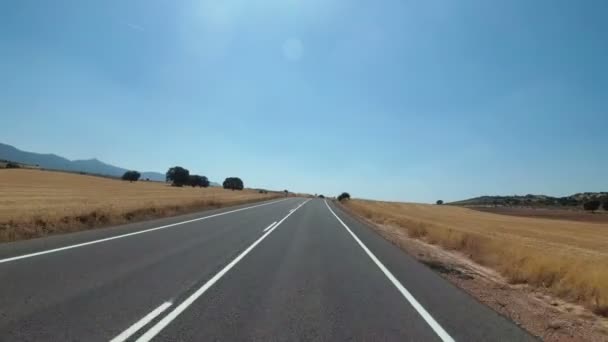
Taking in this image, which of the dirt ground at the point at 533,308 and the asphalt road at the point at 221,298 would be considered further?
the dirt ground at the point at 533,308

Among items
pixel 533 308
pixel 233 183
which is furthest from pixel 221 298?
pixel 233 183

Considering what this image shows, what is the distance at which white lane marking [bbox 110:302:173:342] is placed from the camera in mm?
4133

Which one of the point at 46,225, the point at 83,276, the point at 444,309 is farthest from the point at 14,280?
the point at 46,225

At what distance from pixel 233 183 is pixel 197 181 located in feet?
69.4

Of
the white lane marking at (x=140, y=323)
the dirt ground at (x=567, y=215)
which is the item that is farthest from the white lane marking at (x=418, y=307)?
the dirt ground at (x=567, y=215)

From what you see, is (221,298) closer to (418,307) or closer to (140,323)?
(140,323)

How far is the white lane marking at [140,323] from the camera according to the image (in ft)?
13.6

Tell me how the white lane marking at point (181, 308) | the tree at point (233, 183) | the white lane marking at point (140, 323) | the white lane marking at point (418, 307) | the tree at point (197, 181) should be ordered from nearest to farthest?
the white lane marking at point (140, 323)
the white lane marking at point (181, 308)
the white lane marking at point (418, 307)
the tree at point (197, 181)
the tree at point (233, 183)

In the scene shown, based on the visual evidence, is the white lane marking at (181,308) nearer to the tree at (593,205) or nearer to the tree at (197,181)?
the tree at (197,181)

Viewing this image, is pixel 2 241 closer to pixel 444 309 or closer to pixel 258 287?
pixel 258 287

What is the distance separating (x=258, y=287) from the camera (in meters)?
6.84

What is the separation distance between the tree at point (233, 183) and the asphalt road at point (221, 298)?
14605 centimetres

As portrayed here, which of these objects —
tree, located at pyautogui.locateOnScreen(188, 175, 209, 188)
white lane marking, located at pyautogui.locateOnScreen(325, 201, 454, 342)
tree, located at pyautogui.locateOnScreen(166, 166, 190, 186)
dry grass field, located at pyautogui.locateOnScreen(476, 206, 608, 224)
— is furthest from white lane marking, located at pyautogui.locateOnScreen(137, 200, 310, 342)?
tree, located at pyautogui.locateOnScreen(188, 175, 209, 188)

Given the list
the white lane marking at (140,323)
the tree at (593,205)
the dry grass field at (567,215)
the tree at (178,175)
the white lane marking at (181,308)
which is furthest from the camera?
the tree at (178,175)
